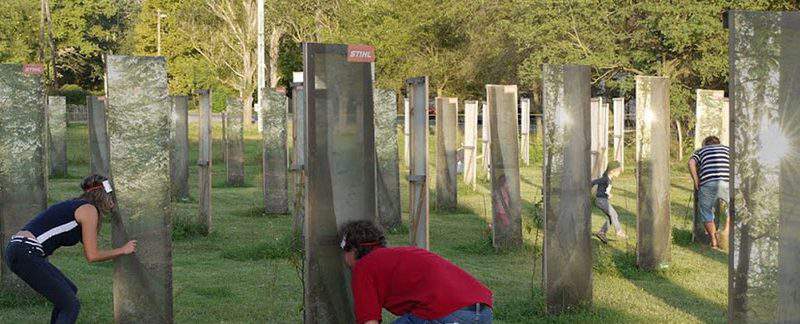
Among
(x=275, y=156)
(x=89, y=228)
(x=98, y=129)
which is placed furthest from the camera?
(x=98, y=129)

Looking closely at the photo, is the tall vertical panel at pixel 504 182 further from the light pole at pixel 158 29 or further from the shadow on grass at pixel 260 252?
the light pole at pixel 158 29

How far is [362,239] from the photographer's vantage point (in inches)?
279

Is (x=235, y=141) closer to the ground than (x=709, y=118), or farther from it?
closer to the ground

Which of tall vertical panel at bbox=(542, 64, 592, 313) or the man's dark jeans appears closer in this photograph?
the man's dark jeans

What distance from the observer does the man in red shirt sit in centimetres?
670

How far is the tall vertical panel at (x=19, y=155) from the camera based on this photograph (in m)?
11.0

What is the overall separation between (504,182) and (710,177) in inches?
103

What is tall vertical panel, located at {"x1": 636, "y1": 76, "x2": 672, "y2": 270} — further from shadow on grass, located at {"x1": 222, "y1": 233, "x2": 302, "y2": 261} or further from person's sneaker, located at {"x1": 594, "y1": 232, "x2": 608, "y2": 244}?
shadow on grass, located at {"x1": 222, "y1": 233, "x2": 302, "y2": 261}

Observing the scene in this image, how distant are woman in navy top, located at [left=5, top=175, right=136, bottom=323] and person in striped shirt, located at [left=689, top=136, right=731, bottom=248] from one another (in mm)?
8522

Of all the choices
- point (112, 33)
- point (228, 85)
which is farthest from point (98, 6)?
point (228, 85)

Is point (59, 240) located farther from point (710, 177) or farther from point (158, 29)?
point (158, 29)

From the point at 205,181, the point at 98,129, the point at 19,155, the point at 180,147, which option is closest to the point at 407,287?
the point at 19,155

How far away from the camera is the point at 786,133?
704 centimetres

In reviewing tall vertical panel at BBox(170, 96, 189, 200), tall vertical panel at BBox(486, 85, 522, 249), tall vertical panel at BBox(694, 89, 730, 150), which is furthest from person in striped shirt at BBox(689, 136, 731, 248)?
tall vertical panel at BBox(170, 96, 189, 200)
